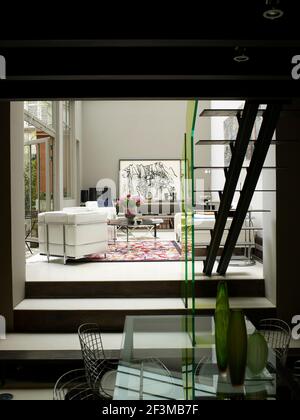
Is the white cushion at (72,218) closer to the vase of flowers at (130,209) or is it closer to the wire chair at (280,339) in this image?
the vase of flowers at (130,209)

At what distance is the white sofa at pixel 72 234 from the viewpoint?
6.81 m

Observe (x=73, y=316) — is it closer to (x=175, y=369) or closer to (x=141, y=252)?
(x=175, y=369)

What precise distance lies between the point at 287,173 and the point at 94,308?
2737 millimetres

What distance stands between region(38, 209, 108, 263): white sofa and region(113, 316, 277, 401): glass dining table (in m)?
3.45

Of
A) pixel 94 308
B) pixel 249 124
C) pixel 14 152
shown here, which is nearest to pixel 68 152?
pixel 14 152

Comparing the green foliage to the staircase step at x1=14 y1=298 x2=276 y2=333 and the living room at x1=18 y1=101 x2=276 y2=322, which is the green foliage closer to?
the living room at x1=18 y1=101 x2=276 y2=322

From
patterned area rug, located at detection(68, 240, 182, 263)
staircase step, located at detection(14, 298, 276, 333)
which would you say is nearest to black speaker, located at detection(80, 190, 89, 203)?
patterned area rug, located at detection(68, 240, 182, 263)

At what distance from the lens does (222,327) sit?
7.35 ft

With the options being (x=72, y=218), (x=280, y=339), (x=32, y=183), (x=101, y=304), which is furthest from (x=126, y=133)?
(x=280, y=339)
